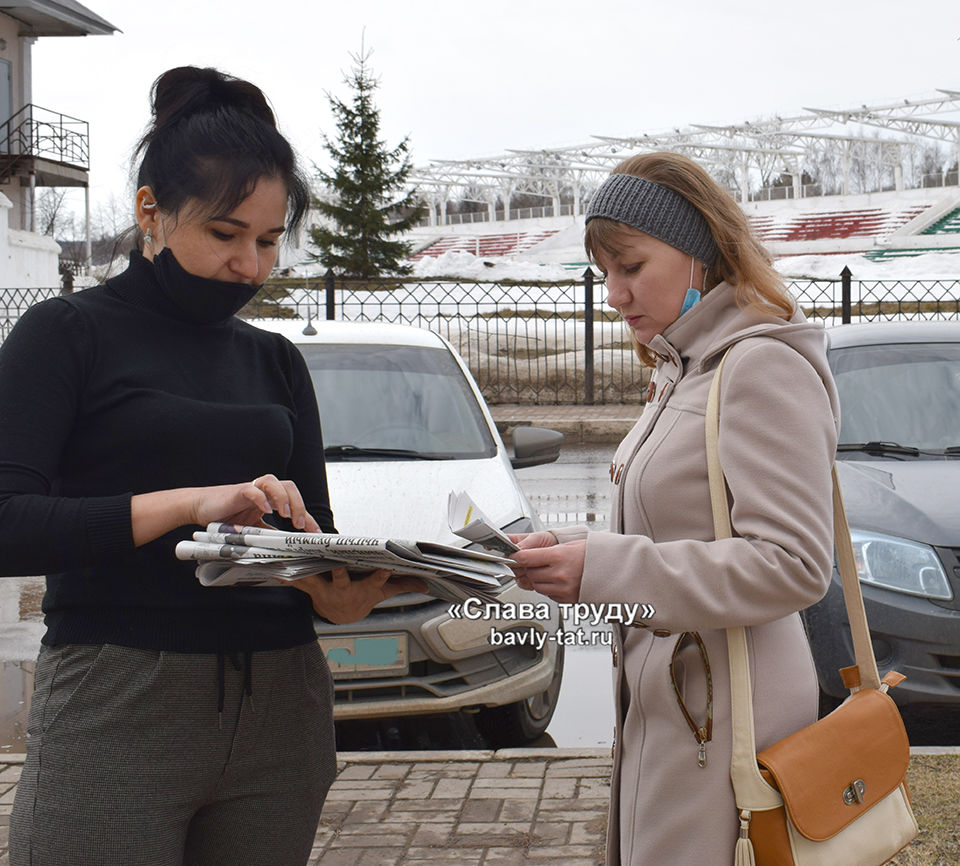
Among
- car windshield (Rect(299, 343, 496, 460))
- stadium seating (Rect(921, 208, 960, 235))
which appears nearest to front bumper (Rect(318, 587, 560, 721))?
car windshield (Rect(299, 343, 496, 460))

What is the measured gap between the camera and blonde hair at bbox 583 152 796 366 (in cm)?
192

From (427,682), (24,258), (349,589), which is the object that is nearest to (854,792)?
(349,589)

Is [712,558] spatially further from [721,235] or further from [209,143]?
[209,143]

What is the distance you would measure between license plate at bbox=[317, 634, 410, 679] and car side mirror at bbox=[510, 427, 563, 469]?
4.82 ft

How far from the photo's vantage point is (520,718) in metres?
4.66

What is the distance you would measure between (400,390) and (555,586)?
387 cm

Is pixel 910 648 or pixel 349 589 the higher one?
pixel 349 589

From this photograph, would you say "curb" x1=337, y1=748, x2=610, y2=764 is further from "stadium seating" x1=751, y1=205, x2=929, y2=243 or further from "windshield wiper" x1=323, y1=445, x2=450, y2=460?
"stadium seating" x1=751, y1=205, x2=929, y2=243

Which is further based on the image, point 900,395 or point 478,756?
point 900,395

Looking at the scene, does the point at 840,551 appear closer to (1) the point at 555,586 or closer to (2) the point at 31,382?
(1) the point at 555,586

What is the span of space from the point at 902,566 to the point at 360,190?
101 ft

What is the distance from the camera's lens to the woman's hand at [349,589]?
1951 mm

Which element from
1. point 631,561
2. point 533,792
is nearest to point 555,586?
point 631,561

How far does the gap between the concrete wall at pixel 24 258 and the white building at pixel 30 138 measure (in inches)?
1.1
